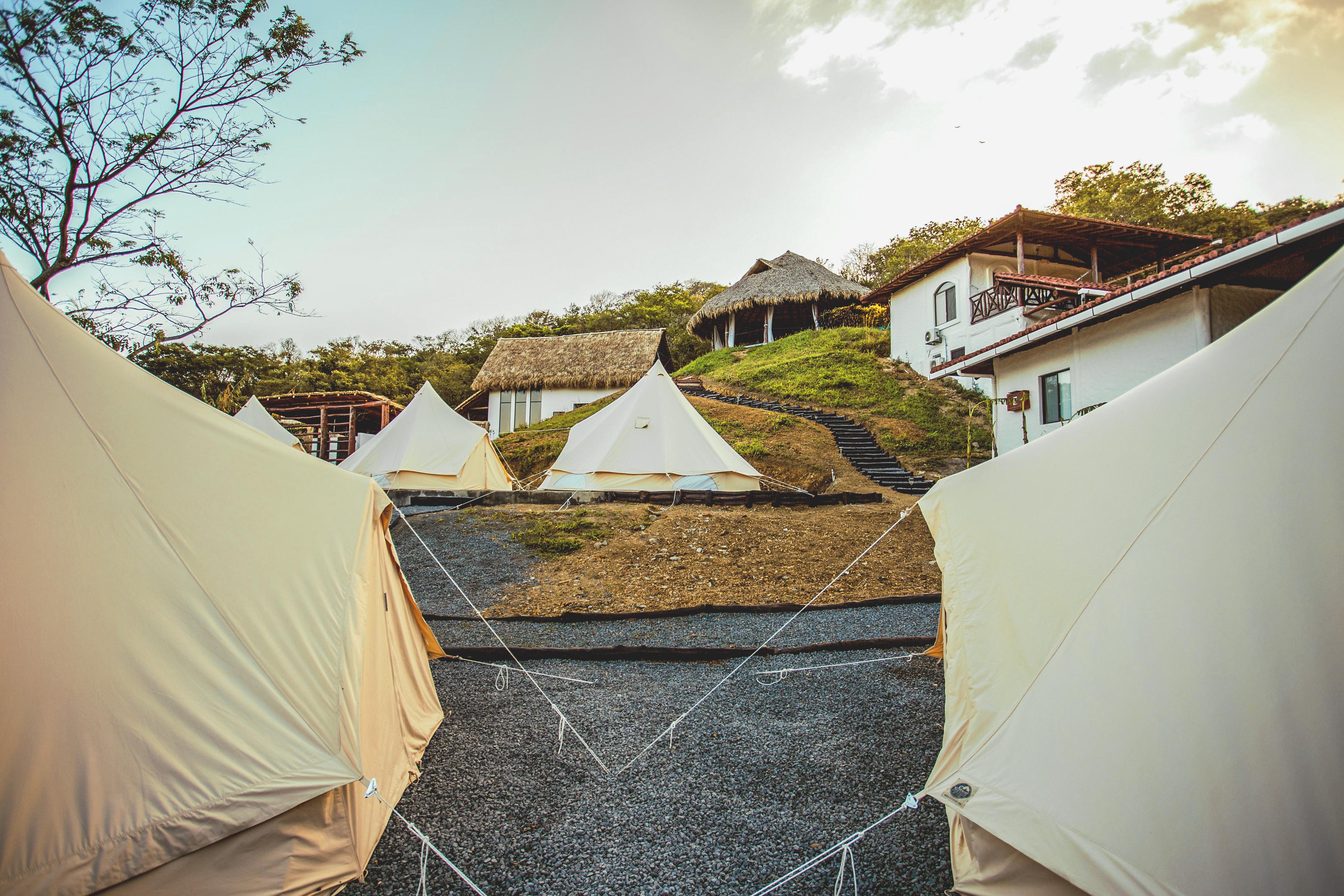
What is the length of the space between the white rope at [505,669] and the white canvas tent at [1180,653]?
225cm

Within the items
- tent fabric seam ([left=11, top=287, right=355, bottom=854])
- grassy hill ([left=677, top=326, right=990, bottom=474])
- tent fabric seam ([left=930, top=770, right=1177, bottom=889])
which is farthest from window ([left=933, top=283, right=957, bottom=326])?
tent fabric seam ([left=11, top=287, right=355, bottom=854])

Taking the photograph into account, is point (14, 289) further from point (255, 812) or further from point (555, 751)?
point (555, 751)

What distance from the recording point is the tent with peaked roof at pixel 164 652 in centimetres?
177

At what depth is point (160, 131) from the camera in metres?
7.03

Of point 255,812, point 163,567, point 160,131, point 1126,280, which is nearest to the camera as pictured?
point 255,812

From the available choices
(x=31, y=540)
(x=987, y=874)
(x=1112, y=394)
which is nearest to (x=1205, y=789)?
(x=987, y=874)

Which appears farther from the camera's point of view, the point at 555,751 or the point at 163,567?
the point at 555,751

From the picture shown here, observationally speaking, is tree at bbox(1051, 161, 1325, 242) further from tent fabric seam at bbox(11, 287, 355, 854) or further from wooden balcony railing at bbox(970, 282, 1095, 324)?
tent fabric seam at bbox(11, 287, 355, 854)

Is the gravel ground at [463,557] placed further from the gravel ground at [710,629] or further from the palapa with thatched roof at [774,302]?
the palapa with thatched roof at [774,302]

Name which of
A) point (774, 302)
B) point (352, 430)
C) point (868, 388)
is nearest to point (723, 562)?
point (868, 388)

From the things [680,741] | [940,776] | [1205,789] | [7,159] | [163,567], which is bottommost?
[680,741]

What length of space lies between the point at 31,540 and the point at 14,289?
992 millimetres

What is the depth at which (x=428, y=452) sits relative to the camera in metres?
10.9

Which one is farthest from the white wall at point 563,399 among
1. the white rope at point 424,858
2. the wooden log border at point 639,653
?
the white rope at point 424,858
